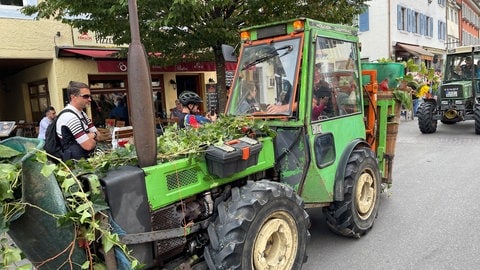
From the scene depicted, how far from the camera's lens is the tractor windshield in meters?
3.56

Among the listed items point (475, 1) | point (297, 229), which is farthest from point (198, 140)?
point (475, 1)

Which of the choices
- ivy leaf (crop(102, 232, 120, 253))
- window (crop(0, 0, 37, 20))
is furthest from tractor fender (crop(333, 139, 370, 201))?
window (crop(0, 0, 37, 20))

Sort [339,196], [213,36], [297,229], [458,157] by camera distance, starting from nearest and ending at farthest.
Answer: [297,229] → [339,196] → [213,36] → [458,157]

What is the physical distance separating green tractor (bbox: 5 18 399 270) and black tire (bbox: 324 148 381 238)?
0.01 meters

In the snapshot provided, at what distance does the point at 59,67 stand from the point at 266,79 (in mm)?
8530

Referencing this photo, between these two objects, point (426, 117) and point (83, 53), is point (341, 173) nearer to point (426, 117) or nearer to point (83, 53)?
point (83, 53)

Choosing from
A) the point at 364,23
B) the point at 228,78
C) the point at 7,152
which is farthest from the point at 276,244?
the point at 364,23

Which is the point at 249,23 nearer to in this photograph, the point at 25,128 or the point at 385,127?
the point at 385,127

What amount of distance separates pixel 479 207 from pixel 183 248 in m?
4.13

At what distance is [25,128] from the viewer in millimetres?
11688

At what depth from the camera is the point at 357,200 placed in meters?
4.02

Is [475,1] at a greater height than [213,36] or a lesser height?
greater

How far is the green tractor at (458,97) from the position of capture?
36.3 feet

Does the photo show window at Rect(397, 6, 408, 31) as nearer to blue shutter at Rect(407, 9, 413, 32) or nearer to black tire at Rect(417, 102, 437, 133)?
blue shutter at Rect(407, 9, 413, 32)
